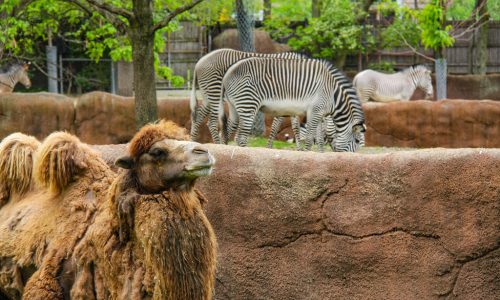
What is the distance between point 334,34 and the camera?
30.2m

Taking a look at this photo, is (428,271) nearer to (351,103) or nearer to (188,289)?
(188,289)

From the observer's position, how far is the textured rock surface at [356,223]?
6.06 m

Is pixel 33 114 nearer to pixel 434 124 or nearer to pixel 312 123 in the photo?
pixel 312 123

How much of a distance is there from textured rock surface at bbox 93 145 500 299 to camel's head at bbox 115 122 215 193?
1.47 meters

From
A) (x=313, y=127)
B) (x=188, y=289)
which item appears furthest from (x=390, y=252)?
(x=313, y=127)

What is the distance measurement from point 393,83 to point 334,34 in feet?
14.2

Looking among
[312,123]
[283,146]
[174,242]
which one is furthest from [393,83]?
[174,242]

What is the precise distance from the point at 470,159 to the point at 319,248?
1.34m

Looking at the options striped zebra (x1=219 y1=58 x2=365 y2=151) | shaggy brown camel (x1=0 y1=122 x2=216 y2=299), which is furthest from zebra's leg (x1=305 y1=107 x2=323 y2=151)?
shaggy brown camel (x1=0 y1=122 x2=216 y2=299)

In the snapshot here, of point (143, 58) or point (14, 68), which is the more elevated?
point (143, 58)

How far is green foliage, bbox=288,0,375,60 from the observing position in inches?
1179

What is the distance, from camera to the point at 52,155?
19.5 feet

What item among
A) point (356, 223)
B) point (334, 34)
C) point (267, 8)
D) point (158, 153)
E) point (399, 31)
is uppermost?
point (267, 8)

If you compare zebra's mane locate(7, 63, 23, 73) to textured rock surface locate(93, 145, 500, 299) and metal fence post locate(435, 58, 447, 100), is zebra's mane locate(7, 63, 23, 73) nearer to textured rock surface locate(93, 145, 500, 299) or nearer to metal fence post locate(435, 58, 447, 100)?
metal fence post locate(435, 58, 447, 100)
